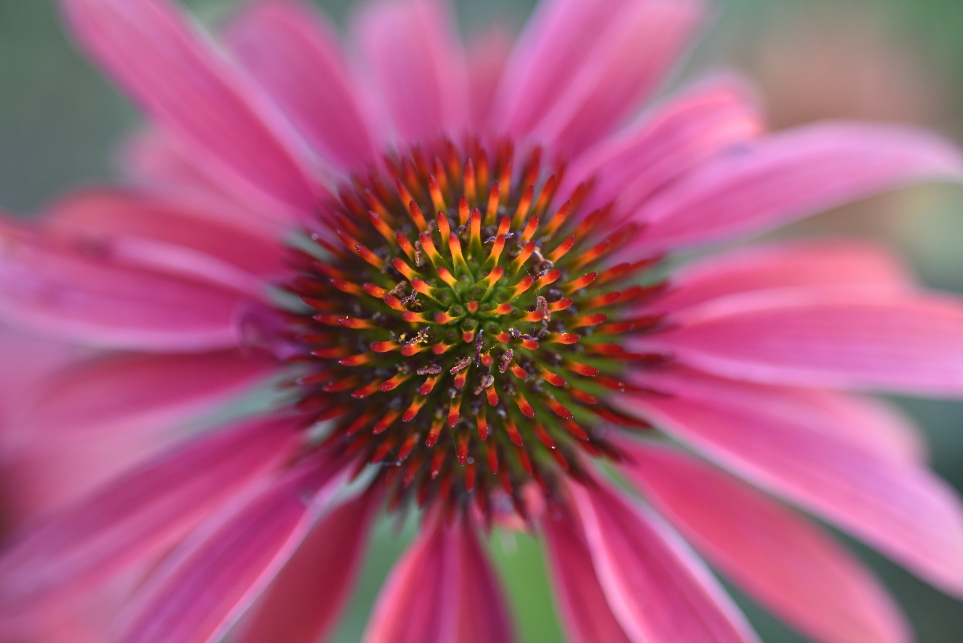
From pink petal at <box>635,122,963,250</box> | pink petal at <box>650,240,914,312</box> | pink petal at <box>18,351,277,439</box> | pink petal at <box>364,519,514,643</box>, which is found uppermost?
pink petal at <box>18,351,277,439</box>

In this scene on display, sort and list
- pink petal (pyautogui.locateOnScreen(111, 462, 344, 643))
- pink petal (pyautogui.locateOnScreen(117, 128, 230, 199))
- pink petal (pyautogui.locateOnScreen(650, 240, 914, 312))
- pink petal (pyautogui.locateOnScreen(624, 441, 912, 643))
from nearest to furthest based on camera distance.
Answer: pink petal (pyautogui.locateOnScreen(111, 462, 344, 643)), pink petal (pyautogui.locateOnScreen(624, 441, 912, 643)), pink petal (pyautogui.locateOnScreen(650, 240, 914, 312)), pink petal (pyautogui.locateOnScreen(117, 128, 230, 199))

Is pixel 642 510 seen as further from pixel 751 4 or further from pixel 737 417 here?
pixel 751 4

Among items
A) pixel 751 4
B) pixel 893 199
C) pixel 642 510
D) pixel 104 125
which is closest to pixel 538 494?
pixel 642 510

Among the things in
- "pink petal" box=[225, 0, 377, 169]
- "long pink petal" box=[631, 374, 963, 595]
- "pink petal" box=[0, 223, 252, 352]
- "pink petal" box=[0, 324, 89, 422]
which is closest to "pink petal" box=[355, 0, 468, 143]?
"pink petal" box=[225, 0, 377, 169]

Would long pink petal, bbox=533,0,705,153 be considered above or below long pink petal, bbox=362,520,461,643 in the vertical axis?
above

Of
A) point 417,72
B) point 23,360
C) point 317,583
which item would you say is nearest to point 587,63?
point 417,72

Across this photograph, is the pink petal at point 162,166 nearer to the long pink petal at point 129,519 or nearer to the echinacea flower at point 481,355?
the echinacea flower at point 481,355

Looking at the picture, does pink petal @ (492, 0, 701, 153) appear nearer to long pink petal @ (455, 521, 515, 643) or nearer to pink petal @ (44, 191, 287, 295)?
pink petal @ (44, 191, 287, 295)
